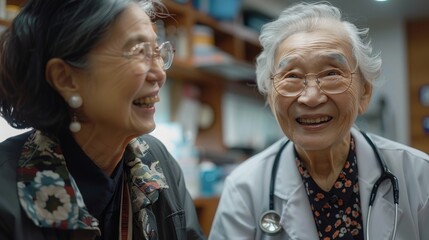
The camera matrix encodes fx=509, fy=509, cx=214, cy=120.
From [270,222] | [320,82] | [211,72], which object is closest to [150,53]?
[320,82]

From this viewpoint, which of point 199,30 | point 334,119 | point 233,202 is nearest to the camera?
point 334,119

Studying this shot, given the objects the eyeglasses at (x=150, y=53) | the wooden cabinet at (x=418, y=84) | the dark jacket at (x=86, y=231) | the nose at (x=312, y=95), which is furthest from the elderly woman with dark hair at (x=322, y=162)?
the wooden cabinet at (x=418, y=84)

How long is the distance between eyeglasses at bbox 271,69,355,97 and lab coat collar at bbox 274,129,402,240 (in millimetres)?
246

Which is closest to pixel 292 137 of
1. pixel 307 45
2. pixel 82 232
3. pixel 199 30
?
pixel 307 45

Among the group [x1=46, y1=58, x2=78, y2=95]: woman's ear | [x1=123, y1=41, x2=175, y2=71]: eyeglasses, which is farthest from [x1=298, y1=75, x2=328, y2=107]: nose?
[x1=46, y1=58, x2=78, y2=95]: woman's ear

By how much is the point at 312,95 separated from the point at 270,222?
0.38 m

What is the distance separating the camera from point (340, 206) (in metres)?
1.44

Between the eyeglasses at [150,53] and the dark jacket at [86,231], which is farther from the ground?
the eyeglasses at [150,53]

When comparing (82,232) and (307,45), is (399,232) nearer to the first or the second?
(307,45)

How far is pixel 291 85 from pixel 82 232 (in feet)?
2.20

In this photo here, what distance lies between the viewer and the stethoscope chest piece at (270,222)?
1429 millimetres

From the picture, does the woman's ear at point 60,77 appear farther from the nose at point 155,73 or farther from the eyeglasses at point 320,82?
the eyeglasses at point 320,82

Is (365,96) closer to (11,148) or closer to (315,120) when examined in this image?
(315,120)

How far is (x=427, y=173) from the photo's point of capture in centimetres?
142
